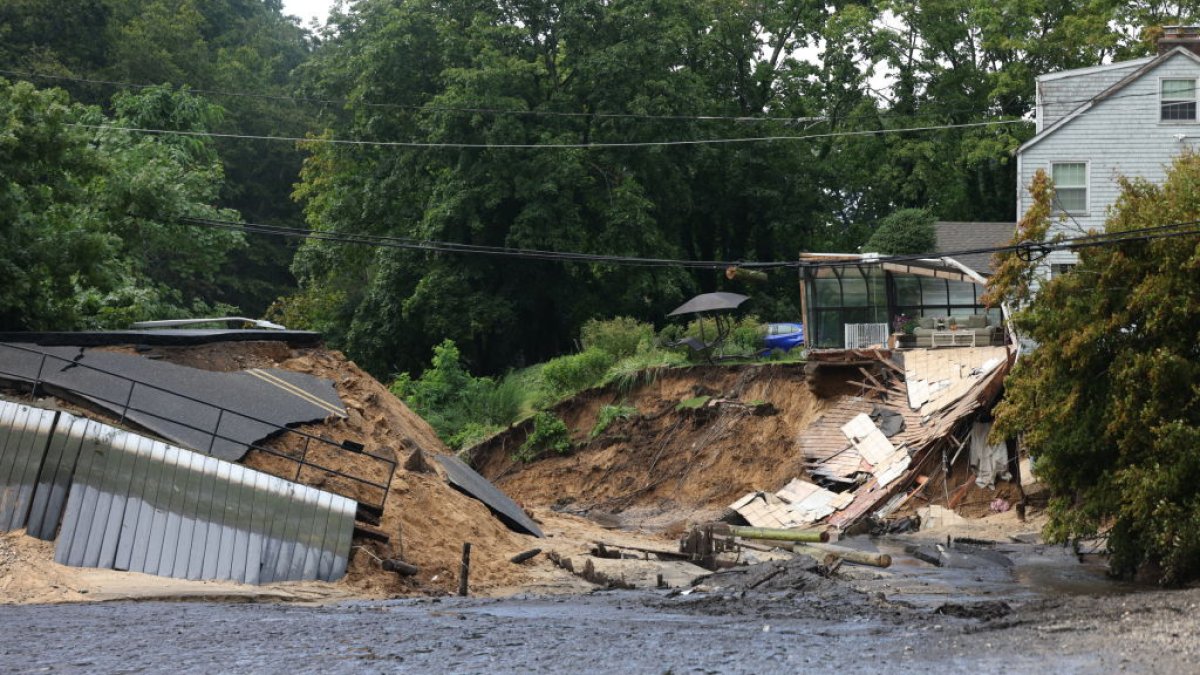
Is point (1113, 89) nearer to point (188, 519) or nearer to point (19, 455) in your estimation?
point (188, 519)

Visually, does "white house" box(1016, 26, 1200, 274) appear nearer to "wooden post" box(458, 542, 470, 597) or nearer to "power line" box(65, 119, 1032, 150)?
"power line" box(65, 119, 1032, 150)

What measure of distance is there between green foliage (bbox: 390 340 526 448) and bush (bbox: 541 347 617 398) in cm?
148

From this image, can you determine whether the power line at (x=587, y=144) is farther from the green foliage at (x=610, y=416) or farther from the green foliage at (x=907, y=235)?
the green foliage at (x=610, y=416)

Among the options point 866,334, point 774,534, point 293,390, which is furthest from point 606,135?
point 293,390

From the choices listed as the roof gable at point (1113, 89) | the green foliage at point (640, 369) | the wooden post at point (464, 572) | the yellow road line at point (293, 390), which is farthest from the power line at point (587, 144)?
the wooden post at point (464, 572)

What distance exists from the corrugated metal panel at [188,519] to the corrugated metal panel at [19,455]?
1.84ft

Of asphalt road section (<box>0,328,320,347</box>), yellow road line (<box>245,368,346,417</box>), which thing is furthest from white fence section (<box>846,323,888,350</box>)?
yellow road line (<box>245,368,346,417</box>)

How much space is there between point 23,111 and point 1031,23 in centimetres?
3933

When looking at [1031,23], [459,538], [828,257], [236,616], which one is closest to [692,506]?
[828,257]

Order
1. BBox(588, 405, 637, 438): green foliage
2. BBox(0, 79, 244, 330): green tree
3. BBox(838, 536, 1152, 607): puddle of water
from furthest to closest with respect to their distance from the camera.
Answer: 1. BBox(588, 405, 637, 438): green foliage
2. BBox(0, 79, 244, 330): green tree
3. BBox(838, 536, 1152, 607): puddle of water

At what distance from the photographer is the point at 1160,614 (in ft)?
60.5

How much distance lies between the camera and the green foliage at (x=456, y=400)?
47750mm

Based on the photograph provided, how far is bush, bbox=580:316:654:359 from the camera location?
48969 mm

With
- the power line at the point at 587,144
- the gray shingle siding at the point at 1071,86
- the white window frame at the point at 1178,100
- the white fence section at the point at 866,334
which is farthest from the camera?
the power line at the point at 587,144
